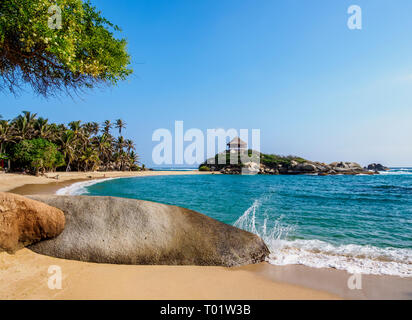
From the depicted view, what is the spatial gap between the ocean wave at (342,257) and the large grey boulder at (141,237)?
3.08 feet

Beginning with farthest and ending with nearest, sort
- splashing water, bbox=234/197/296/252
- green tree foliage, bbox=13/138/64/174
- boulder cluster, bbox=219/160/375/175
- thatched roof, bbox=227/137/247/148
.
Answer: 1. thatched roof, bbox=227/137/247/148
2. boulder cluster, bbox=219/160/375/175
3. green tree foliage, bbox=13/138/64/174
4. splashing water, bbox=234/197/296/252

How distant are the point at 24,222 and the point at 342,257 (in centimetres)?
812

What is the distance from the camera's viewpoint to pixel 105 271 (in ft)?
13.7

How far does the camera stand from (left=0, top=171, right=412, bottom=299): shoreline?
11.3ft

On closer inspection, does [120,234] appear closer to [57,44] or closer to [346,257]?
[57,44]

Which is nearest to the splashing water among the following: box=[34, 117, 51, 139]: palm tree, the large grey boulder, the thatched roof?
the large grey boulder

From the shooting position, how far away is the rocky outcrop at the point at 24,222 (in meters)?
3.99

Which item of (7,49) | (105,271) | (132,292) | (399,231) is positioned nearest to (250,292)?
(132,292)

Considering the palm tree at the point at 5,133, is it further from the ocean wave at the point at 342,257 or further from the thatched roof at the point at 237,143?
the thatched roof at the point at 237,143

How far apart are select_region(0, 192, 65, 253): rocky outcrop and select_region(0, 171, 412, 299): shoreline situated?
25 centimetres

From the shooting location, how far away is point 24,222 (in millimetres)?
4285

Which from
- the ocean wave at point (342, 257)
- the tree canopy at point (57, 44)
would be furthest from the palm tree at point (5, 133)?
the ocean wave at point (342, 257)

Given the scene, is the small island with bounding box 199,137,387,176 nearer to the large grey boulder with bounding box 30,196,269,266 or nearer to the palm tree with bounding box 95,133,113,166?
the palm tree with bounding box 95,133,113,166
